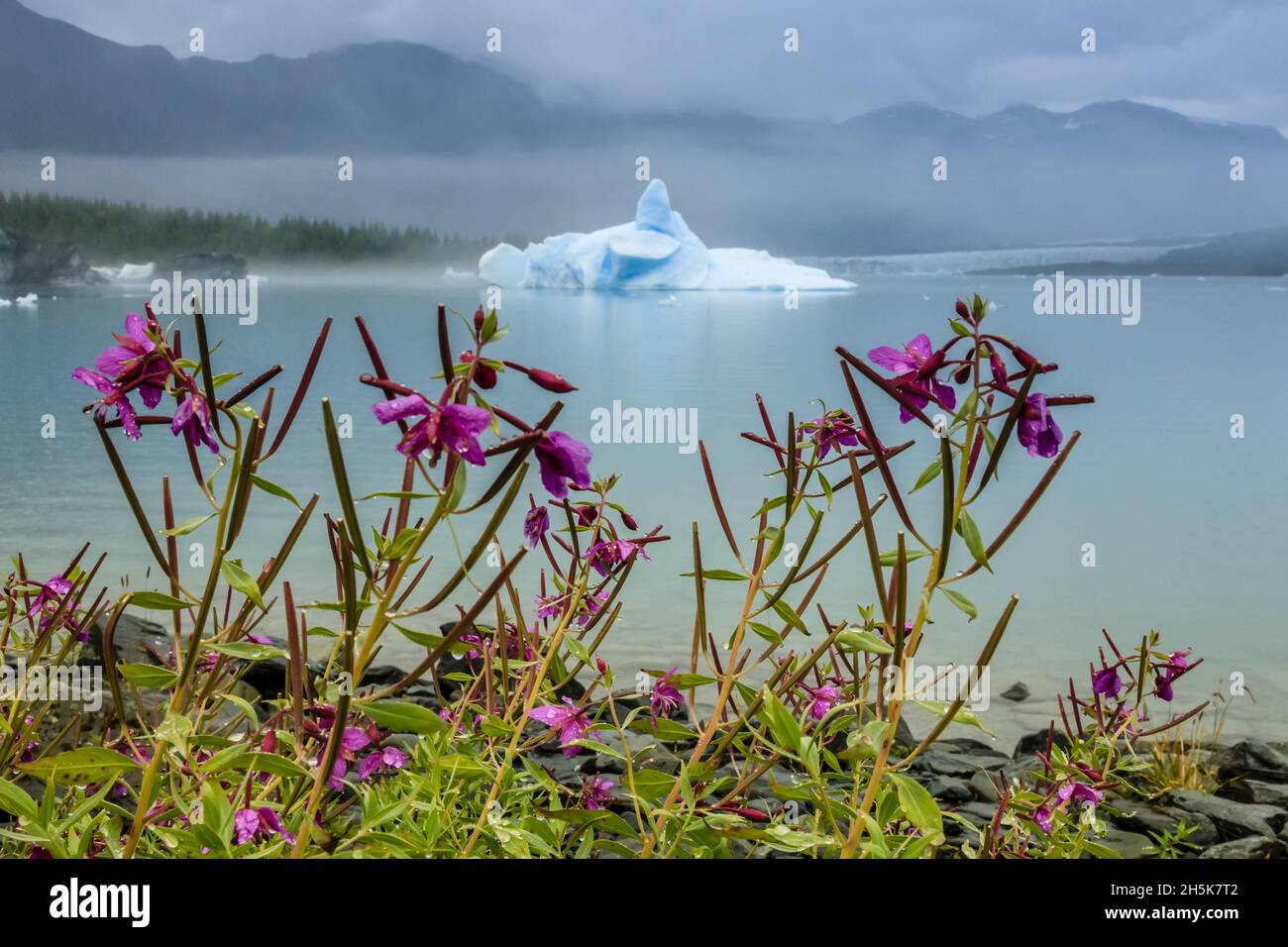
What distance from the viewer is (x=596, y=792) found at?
210 centimetres

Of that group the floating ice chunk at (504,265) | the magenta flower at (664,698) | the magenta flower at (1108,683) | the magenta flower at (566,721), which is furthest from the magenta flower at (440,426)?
the floating ice chunk at (504,265)

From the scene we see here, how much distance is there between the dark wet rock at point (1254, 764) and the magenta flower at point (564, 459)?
121 inches

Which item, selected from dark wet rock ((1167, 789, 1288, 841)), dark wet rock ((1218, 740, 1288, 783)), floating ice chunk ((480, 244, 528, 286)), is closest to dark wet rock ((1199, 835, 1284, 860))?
dark wet rock ((1167, 789, 1288, 841))

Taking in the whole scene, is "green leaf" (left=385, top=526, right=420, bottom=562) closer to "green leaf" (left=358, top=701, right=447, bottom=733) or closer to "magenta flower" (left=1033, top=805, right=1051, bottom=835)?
"green leaf" (left=358, top=701, right=447, bottom=733)

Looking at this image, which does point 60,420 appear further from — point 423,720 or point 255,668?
point 423,720

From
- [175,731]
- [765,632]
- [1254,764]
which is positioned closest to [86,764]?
[175,731]

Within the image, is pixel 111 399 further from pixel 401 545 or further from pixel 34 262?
pixel 34 262

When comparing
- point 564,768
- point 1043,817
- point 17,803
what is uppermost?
point 17,803

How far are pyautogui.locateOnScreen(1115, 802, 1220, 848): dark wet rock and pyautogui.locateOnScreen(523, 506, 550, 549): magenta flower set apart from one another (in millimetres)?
1947

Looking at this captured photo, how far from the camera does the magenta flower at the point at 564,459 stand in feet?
3.49

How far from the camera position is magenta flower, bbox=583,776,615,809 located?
78.9 inches

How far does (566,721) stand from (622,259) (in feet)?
82.3
